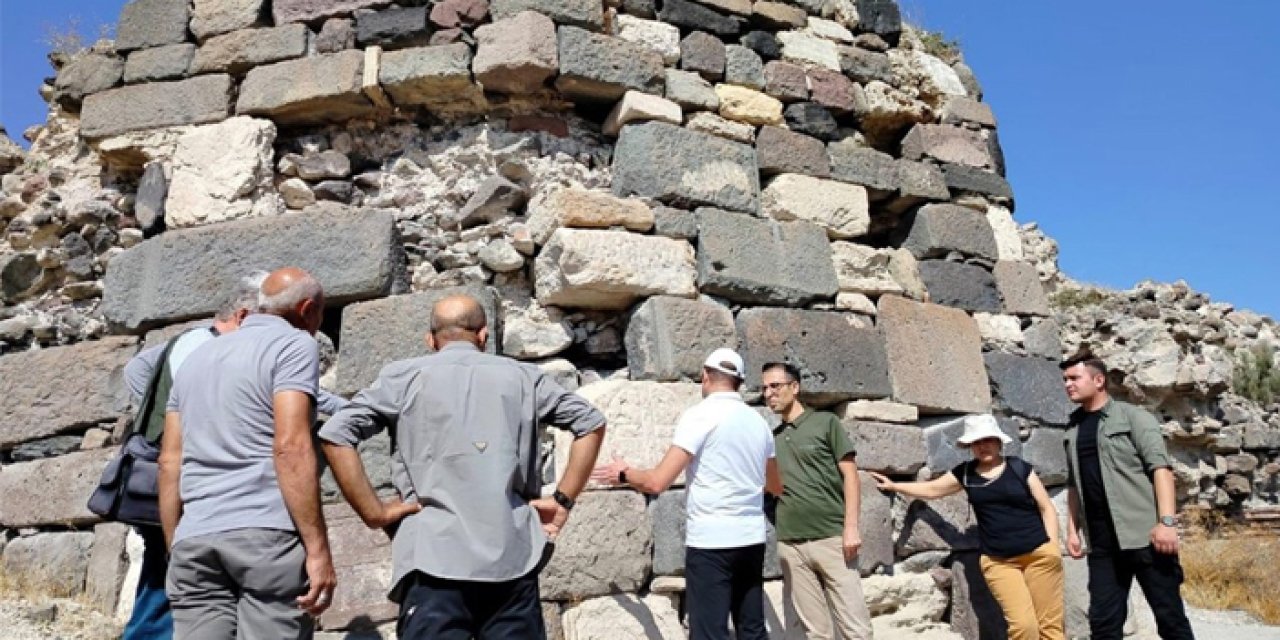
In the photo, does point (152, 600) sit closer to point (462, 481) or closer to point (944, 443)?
point (462, 481)

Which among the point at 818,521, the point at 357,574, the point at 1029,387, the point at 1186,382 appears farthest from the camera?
the point at 1186,382

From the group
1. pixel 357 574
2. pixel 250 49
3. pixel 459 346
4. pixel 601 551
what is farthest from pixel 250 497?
pixel 250 49

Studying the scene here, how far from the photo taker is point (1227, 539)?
805 cm

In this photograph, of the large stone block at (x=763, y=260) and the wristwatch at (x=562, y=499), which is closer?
the wristwatch at (x=562, y=499)

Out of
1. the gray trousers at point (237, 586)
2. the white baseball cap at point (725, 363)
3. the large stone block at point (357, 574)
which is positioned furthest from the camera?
the large stone block at point (357, 574)

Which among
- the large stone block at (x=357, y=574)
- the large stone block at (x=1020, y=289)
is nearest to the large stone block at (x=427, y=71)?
the large stone block at (x=357, y=574)

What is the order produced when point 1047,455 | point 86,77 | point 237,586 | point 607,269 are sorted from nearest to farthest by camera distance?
point 237,586 < point 607,269 < point 86,77 < point 1047,455

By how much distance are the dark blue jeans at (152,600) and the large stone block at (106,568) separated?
1.43 metres

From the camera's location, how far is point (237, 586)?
8.22 feet

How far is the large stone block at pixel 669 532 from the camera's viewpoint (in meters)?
4.15

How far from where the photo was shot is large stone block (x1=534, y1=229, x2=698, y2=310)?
434 cm

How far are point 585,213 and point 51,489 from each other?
2910 mm

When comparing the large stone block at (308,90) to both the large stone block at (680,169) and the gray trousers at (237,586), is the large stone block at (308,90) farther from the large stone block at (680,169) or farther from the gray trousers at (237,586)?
the gray trousers at (237,586)

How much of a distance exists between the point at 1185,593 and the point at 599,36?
19.4ft
